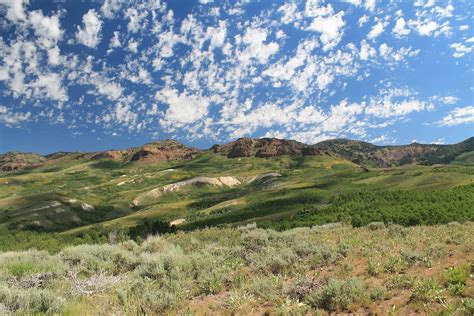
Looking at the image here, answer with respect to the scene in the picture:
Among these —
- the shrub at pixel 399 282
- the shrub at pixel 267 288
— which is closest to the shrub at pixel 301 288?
the shrub at pixel 267 288

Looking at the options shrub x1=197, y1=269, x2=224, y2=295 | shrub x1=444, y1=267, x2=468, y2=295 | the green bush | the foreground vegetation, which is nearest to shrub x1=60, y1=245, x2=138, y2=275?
the foreground vegetation

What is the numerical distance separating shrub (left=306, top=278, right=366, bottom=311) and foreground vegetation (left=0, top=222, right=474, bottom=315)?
0.08 ft

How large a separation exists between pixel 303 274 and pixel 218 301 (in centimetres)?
354

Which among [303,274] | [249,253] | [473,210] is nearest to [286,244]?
[249,253]

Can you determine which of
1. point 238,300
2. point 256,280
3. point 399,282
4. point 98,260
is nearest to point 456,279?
point 399,282

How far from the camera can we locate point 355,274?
12.9 meters

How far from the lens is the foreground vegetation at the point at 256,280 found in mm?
9664

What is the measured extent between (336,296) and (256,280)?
2.96 m

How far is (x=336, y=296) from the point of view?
398 inches

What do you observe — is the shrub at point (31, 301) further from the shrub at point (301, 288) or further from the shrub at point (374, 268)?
the shrub at point (374, 268)

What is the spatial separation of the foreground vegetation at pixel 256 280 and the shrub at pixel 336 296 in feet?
0.08

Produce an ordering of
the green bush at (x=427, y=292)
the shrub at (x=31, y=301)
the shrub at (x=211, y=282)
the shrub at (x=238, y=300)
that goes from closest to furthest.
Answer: the shrub at (x=31, y=301) < the green bush at (x=427, y=292) < the shrub at (x=238, y=300) < the shrub at (x=211, y=282)

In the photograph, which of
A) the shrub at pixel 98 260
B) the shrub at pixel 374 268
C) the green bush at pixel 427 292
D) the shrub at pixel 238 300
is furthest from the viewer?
the shrub at pixel 98 260

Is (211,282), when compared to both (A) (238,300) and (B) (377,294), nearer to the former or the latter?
(A) (238,300)
